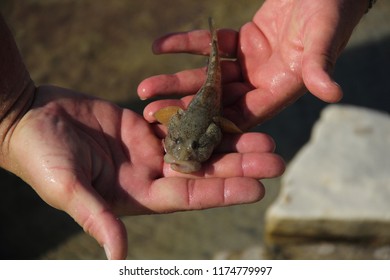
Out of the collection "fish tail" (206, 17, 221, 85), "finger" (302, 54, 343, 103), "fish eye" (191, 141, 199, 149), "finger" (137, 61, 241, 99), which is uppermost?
"finger" (302, 54, 343, 103)

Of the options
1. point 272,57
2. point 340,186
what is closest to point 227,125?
point 272,57

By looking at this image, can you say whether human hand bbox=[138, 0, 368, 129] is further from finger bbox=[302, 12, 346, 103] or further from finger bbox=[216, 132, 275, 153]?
finger bbox=[216, 132, 275, 153]

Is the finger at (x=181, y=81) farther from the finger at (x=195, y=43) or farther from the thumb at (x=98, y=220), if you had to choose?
the thumb at (x=98, y=220)

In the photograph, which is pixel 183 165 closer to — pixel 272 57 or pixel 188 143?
pixel 188 143

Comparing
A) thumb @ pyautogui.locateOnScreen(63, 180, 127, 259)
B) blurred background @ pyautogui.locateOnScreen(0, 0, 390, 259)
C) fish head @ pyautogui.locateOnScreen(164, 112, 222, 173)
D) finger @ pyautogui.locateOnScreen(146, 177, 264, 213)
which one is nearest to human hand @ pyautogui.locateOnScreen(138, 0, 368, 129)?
fish head @ pyautogui.locateOnScreen(164, 112, 222, 173)

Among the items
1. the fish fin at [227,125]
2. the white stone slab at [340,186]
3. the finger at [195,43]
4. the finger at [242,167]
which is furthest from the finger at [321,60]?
the white stone slab at [340,186]

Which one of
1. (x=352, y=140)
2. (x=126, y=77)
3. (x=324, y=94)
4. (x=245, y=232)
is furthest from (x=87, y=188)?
(x=126, y=77)
